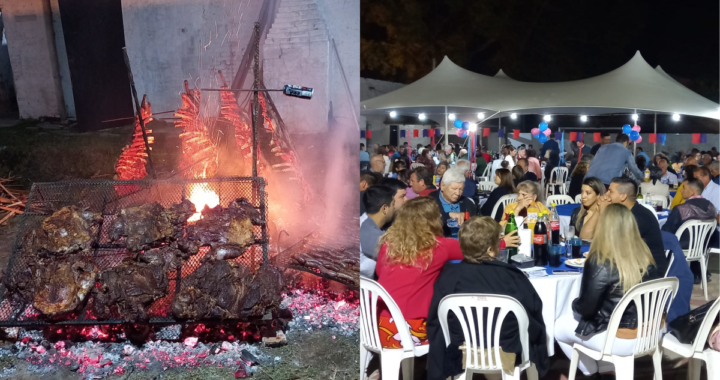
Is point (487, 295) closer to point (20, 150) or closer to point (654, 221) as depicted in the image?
point (654, 221)

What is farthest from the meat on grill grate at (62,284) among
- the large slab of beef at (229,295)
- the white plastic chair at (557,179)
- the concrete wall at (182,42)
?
the white plastic chair at (557,179)

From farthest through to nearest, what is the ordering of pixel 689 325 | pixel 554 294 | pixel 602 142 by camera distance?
pixel 602 142
pixel 554 294
pixel 689 325

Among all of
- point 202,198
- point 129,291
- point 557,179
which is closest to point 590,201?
point 202,198

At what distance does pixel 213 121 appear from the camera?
120 inches

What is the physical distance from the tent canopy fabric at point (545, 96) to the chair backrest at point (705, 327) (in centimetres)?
499

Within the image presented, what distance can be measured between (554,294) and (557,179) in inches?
361

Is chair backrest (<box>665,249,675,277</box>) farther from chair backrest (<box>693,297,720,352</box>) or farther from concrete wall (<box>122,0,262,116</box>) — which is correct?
concrete wall (<box>122,0,262,116</box>)

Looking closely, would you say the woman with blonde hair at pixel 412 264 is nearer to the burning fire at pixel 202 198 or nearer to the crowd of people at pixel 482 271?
the crowd of people at pixel 482 271

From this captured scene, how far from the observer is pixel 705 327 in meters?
2.98

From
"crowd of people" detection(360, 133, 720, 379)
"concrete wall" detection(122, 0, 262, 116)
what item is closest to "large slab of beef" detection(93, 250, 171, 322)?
→ "concrete wall" detection(122, 0, 262, 116)

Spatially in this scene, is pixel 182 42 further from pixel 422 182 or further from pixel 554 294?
pixel 422 182

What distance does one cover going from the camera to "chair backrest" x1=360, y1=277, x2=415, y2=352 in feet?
9.47

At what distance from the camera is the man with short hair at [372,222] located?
3502mm

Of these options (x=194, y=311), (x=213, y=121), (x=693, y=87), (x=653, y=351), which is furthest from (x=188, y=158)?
(x=693, y=87)
